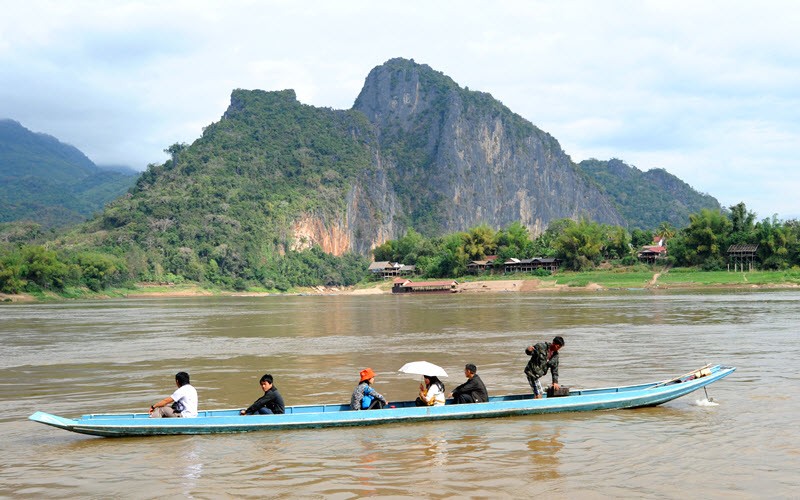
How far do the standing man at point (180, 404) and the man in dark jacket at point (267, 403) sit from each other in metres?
0.90

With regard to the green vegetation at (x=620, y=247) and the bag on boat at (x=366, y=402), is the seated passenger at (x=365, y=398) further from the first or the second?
the green vegetation at (x=620, y=247)

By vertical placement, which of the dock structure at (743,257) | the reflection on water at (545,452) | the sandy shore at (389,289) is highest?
the dock structure at (743,257)

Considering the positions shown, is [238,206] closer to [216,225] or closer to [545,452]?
[216,225]

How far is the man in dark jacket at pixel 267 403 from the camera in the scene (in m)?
12.0

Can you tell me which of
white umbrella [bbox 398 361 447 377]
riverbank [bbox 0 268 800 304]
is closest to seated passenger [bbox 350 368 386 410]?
white umbrella [bbox 398 361 447 377]

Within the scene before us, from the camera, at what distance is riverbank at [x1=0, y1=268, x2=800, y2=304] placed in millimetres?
74688

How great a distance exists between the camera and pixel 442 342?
28.1 m

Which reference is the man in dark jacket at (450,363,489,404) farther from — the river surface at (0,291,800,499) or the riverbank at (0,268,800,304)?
the riverbank at (0,268,800,304)

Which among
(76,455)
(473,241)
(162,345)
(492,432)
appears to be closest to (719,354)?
(492,432)

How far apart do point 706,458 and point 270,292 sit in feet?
420

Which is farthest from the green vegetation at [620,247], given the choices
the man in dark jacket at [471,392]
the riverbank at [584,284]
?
the man in dark jacket at [471,392]

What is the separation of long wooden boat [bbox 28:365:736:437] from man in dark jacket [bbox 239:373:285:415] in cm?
25

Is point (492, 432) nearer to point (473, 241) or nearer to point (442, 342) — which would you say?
A: point (442, 342)

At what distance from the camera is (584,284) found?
8656 centimetres
